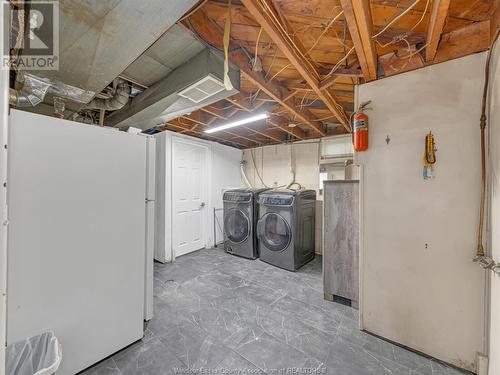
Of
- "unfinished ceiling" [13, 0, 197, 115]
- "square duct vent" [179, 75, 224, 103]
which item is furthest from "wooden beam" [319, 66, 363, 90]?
"unfinished ceiling" [13, 0, 197, 115]

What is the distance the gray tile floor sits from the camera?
1.56m

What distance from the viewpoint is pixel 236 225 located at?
13.1 ft

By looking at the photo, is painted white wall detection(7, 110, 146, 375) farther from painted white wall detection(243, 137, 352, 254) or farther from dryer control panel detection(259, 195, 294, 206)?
painted white wall detection(243, 137, 352, 254)

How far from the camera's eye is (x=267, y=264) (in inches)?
139

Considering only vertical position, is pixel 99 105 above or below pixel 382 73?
below

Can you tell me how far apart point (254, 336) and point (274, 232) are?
1772 mm

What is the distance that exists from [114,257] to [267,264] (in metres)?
2.45

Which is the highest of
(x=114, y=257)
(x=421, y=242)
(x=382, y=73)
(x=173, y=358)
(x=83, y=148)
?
(x=382, y=73)

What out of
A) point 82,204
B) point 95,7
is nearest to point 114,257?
point 82,204

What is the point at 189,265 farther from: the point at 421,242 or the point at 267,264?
the point at 421,242

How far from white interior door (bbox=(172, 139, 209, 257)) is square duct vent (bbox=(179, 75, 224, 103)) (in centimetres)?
189

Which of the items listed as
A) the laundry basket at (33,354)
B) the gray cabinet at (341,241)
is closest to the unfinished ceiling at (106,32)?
the laundry basket at (33,354)

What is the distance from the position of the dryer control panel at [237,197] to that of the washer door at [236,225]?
190 millimetres

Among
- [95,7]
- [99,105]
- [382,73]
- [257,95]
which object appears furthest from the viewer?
[257,95]
